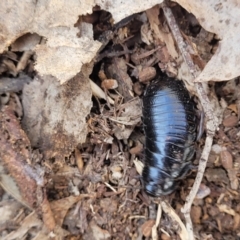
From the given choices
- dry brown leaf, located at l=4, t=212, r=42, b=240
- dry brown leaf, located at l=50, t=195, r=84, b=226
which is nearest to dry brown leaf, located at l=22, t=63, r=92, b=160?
dry brown leaf, located at l=50, t=195, r=84, b=226

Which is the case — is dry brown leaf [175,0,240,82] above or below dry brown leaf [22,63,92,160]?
above

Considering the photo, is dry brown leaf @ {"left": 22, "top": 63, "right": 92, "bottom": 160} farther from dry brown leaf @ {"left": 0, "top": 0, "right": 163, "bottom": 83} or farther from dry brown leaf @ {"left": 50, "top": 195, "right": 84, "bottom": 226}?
dry brown leaf @ {"left": 50, "top": 195, "right": 84, "bottom": 226}

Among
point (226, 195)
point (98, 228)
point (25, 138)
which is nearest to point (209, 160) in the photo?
point (226, 195)

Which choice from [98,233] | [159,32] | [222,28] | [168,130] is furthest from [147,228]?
[222,28]

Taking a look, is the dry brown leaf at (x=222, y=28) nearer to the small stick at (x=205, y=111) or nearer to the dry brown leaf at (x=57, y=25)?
the small stick at (x=205, y=111)

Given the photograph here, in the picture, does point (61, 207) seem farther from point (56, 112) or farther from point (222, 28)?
point (222, 28)

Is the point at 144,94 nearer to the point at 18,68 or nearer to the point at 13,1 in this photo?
the point at 18,68
